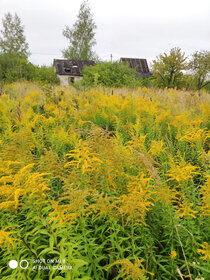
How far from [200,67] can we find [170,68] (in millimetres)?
4819

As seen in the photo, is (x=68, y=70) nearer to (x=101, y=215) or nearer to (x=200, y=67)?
(x=200, y=67)

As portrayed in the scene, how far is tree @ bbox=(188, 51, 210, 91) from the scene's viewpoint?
24.3 meters

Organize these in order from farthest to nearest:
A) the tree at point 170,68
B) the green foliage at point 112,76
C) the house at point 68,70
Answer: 1. the house at point 68,70
2. the tree at point 170,68
3. the green foliage at point 112,76

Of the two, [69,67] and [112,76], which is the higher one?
[69,67]

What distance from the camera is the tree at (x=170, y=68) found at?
72.0ft

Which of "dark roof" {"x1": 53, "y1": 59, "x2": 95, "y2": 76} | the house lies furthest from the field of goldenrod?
"dark roof" {"x1": 53, "y1": 59, "x2": 95, "y2": 76}

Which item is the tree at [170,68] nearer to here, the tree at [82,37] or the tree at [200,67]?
the tree at [200,67]

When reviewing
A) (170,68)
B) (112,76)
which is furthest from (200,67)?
(112,76)

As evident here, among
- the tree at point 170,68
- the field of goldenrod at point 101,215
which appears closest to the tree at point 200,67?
the tree at point 170,68

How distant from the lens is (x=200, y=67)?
2483 cm

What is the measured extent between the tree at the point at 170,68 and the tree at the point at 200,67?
9.99 feet

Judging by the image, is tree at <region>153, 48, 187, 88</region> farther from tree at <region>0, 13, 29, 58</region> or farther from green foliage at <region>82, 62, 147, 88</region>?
tree at <region>0, 13, 29, 58</region>

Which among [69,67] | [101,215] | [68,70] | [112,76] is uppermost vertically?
[69,67]

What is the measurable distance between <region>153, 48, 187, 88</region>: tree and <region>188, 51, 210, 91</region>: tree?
3.04 metres
